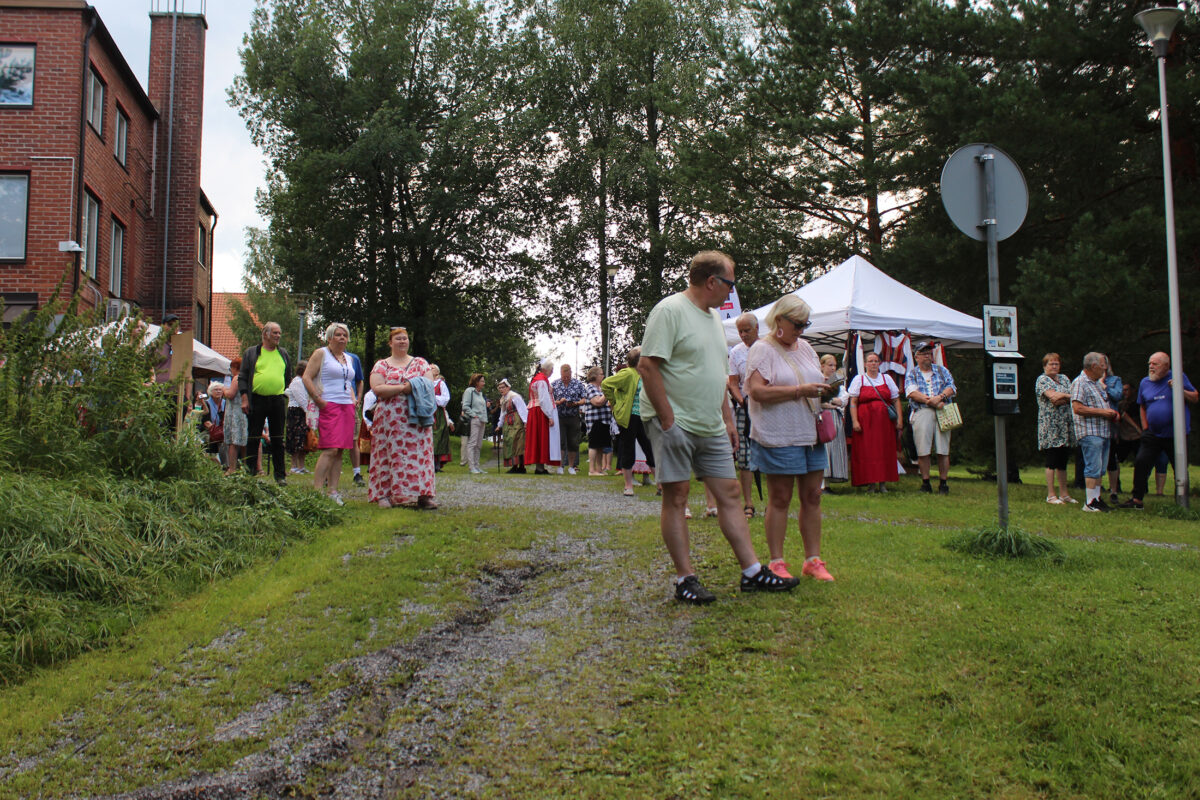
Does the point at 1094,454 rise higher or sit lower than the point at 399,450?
lower

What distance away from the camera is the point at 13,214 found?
20.5 metres

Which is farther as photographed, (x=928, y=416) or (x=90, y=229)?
(x=90, y=229)

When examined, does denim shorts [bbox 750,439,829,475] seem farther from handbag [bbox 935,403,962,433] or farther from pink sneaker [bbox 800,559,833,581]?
handbag [bbox 935,403,962,433]

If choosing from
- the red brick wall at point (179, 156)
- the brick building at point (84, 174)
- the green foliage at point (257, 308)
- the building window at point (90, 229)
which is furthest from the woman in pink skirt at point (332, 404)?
the green foliage at point (257, 308)

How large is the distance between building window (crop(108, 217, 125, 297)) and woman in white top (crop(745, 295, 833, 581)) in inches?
870

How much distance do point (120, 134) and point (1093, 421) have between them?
78.9 ft

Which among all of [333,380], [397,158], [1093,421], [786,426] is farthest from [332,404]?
[397,158]

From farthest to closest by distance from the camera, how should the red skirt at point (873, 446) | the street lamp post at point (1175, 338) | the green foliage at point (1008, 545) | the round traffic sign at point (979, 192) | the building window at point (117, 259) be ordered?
the building window at point (117, 259) → the red skirt at point (873, 446) → the street lamp post at point (1175, 338) → the round traffic sign at point (979, 192) → the green foliage at point (1008, 545)

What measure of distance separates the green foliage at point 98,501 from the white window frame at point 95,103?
16.3m

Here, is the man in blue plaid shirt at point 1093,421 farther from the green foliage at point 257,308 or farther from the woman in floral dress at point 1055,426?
the green foliage at point 257,308

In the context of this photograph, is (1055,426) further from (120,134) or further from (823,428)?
(120,134)

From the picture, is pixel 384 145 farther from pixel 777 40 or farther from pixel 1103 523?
pixel 1103 523

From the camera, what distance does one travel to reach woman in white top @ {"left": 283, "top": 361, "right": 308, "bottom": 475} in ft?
45.8

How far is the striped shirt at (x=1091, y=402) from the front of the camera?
10.3 metres
